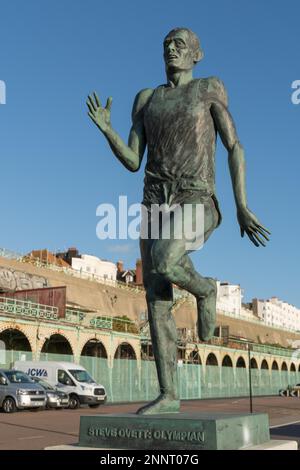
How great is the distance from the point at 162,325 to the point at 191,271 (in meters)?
0.53

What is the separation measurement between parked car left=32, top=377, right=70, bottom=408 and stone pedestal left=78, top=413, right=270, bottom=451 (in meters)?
23.5

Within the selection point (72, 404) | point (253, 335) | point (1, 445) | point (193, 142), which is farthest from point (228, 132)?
point (253, 335)

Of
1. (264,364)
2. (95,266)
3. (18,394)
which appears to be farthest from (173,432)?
(95,266)

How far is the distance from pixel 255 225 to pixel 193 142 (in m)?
0.74

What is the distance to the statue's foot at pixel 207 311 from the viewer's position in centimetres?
487

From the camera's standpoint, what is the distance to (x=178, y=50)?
17.1 feet

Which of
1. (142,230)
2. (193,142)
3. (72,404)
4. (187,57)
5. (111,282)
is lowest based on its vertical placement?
(72,404)

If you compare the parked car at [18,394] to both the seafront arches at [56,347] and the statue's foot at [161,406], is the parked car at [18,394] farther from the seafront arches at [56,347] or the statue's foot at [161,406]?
the seafront arches at [56,347]

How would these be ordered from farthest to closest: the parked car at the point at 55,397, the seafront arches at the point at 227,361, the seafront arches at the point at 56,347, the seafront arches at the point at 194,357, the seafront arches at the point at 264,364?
the seafront arches at the point at 264,364, the seafront arches at the point at 227,361, the seafront arches at the point at 194,357, the seafront arches at the point at 56,347, the parked car at the point at 55,397

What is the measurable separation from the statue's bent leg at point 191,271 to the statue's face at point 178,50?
42.7 inches

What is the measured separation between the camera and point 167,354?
5027mm

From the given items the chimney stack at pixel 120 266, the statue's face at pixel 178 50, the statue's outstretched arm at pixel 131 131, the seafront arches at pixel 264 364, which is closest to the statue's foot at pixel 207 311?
the statue's outstretched arm at pixel 131 131

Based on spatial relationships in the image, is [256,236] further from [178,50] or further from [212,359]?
[212,359]
